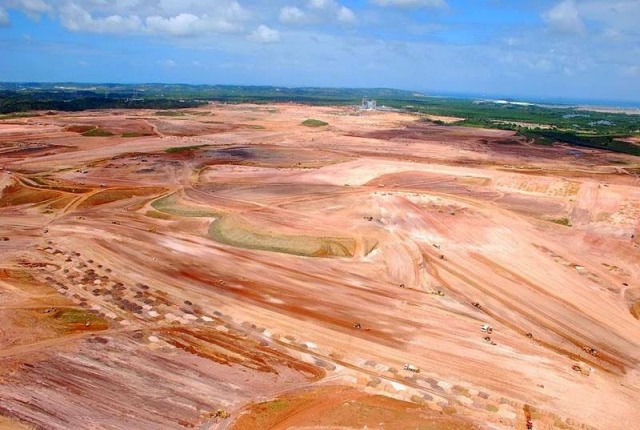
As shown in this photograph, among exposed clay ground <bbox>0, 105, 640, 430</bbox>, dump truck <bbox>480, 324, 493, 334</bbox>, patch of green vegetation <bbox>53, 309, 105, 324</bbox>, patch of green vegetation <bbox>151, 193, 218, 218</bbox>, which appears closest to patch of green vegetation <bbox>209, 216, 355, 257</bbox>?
exposed clay ground <bbox>0, 105, 640, 430</bbox>

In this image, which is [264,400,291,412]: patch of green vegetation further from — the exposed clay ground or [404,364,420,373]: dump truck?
[404,364,420,373]: dump truck

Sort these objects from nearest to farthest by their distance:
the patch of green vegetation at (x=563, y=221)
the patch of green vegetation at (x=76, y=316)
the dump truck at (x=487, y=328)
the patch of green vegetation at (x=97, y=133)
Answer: the patch of green vegetation at (x=76, y=316) < the dump truck at (x=487, y=328) < the patch of green vegetation at (x=563, y=221) < the patch of green vegetation at (x=97, y=133)

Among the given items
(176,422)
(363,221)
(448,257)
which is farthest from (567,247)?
(176,422)

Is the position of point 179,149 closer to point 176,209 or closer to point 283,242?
point 176,209

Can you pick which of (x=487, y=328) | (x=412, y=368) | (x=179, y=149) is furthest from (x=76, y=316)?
(x=179, y=149)

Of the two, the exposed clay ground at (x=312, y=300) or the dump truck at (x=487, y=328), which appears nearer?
the exposed clay ground at (x=312, y=300)

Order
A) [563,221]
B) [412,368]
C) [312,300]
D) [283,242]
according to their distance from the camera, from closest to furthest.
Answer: [412,368], [312,300], [283,242], [563,221]

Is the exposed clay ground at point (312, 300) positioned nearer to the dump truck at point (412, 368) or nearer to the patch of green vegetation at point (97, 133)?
the dump truck at point (412, 368)

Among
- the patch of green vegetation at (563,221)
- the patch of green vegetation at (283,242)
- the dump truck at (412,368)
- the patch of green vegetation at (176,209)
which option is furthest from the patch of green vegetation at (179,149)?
the dump truck at (412,368)
